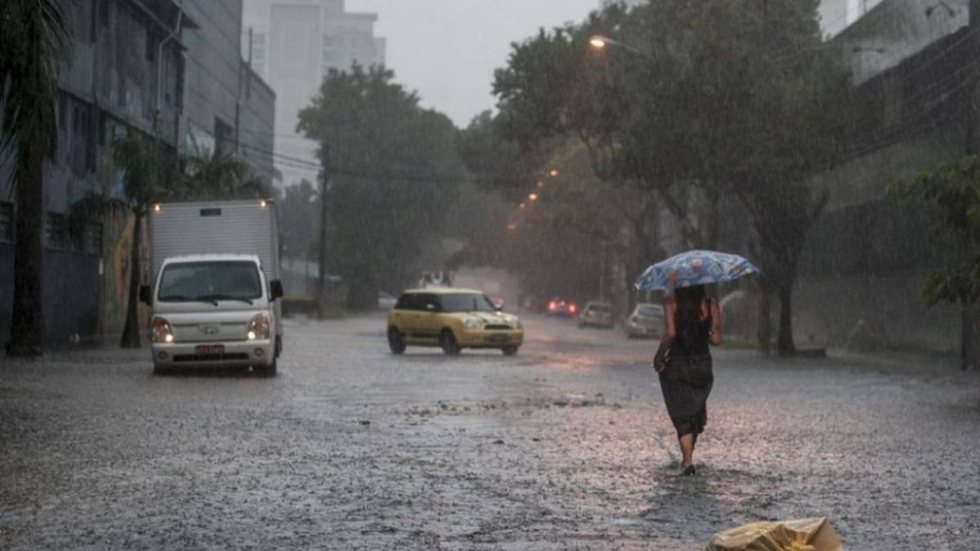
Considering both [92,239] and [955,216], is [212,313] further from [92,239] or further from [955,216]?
[92,239]

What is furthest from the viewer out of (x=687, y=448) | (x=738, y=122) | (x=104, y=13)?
(x=104, y=13)

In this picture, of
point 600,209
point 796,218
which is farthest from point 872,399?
point 600,209

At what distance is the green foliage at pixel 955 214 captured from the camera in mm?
23234

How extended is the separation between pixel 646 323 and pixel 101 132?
81.2 feet

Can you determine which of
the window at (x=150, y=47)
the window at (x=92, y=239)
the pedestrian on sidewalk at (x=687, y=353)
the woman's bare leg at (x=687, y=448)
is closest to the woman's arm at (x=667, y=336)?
the pedestrian on sidewalk at (x=687, y=353)

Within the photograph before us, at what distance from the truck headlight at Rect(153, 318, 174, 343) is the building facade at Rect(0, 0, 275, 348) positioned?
16.4ft

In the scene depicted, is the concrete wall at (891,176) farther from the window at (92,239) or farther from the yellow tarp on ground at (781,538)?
the yellow tarp on ground at (781,538)

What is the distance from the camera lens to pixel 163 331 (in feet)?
85.8

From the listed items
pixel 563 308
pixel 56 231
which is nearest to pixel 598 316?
pixel 563 308

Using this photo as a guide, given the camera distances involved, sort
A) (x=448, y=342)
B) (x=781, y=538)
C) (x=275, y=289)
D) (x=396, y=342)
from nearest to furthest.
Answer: (x=781, y=538), (x=275, y=289), (x=448, y=342), (x=396, y=342)

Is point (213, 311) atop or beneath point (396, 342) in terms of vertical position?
atop

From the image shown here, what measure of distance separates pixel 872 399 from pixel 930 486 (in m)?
12.2

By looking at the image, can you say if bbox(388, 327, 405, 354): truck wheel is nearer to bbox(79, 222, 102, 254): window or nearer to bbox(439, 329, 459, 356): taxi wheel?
bbox(439, 329, 459, 356): taxi wheel

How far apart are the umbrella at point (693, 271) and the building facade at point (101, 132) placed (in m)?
17.5
